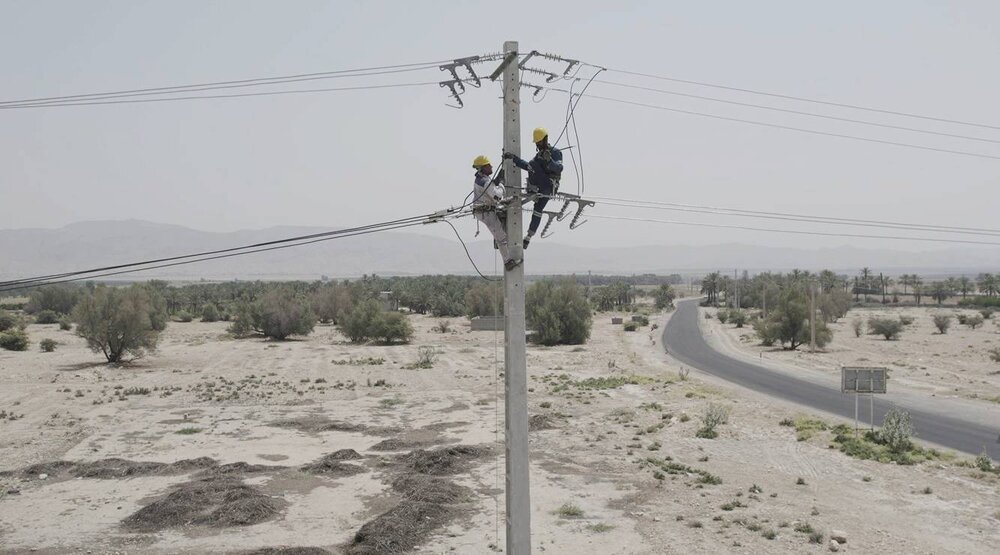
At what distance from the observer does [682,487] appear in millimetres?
19578

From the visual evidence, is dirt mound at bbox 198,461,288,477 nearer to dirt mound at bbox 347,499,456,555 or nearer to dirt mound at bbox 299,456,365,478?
dirt mound at bbox 299,456,365,478

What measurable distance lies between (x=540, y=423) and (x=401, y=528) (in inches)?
518

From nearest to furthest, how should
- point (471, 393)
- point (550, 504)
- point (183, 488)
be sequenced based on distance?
point (550, 504) < point (183, 488) < point (471, 393)

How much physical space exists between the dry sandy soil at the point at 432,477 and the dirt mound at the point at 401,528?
0.06 meters

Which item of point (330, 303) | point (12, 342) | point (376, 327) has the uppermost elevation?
point (330, 303)

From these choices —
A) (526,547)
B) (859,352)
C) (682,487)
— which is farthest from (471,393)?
(859,352)

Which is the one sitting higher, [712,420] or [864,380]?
[864,380]

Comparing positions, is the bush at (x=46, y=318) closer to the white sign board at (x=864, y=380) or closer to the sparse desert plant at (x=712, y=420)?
the sparse desert plant at (x=712, y=420)

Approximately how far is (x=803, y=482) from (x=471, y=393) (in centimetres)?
2029

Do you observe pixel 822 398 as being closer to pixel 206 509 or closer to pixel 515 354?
pixel 206 509

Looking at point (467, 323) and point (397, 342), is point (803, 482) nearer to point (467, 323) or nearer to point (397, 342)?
point (397, 342)

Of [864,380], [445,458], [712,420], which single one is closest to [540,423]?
[712,420]

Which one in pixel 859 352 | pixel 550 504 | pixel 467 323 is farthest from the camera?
pixel 467 323

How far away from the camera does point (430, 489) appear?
61.5ft
